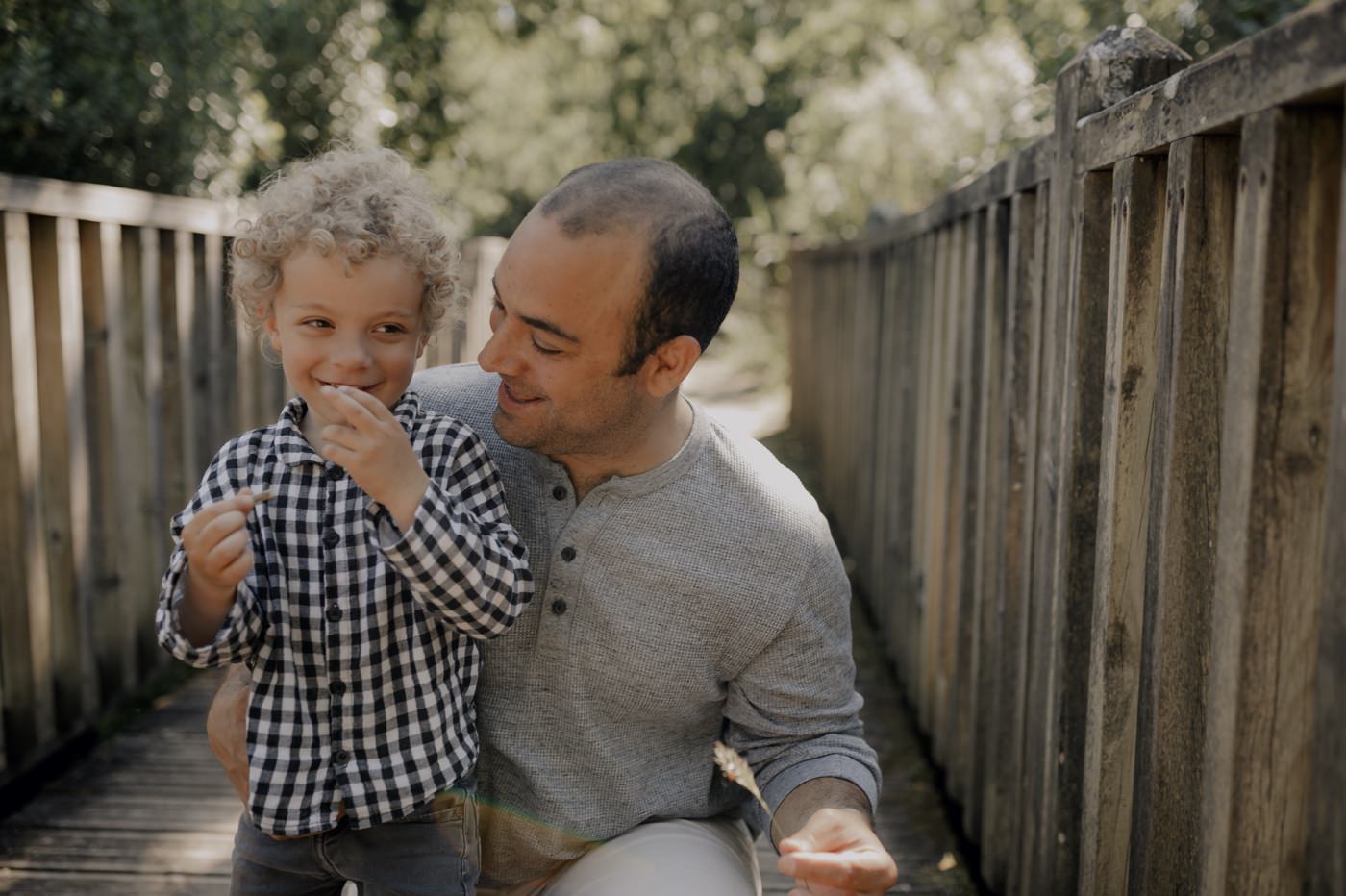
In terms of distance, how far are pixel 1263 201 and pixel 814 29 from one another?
2432cm

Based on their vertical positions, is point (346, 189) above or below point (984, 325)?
above

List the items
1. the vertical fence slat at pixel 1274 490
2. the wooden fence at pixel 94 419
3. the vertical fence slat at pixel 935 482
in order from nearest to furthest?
the vertical fence slat at pixel 1274 490 → the wooden fence at pixel 94 419 → the vertical fence slat at pixel 935 482

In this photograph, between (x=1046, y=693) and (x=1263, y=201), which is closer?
(x=1263, y=201)

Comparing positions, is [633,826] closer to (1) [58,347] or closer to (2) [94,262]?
(1) [58,347]

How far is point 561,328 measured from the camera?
2.01 m

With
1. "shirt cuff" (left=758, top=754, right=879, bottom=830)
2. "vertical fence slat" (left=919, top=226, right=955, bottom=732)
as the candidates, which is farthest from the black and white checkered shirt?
"vertical fence slat" (left=919, top=226, right=955, bottom=732)

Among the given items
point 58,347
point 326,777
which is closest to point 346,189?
point 326,777

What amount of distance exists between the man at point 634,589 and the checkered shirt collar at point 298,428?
0.48 feet

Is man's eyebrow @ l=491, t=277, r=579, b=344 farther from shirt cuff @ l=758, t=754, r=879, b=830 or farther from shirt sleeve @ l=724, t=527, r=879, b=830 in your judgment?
shirt cuff @ l=758, t=754, r=879, b=830

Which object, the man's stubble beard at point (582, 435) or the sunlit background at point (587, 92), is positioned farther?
the sunlit background at point (587, 92)

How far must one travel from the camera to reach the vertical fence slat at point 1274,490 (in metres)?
1.35

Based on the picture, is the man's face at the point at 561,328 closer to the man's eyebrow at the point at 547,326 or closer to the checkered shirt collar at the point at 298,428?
the man's eyebrow at the point at 547,326

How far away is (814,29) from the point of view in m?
24.4

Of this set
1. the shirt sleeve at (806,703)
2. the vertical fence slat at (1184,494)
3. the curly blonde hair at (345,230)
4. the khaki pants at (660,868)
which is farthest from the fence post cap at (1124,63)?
the khaki pants at (660,868)
